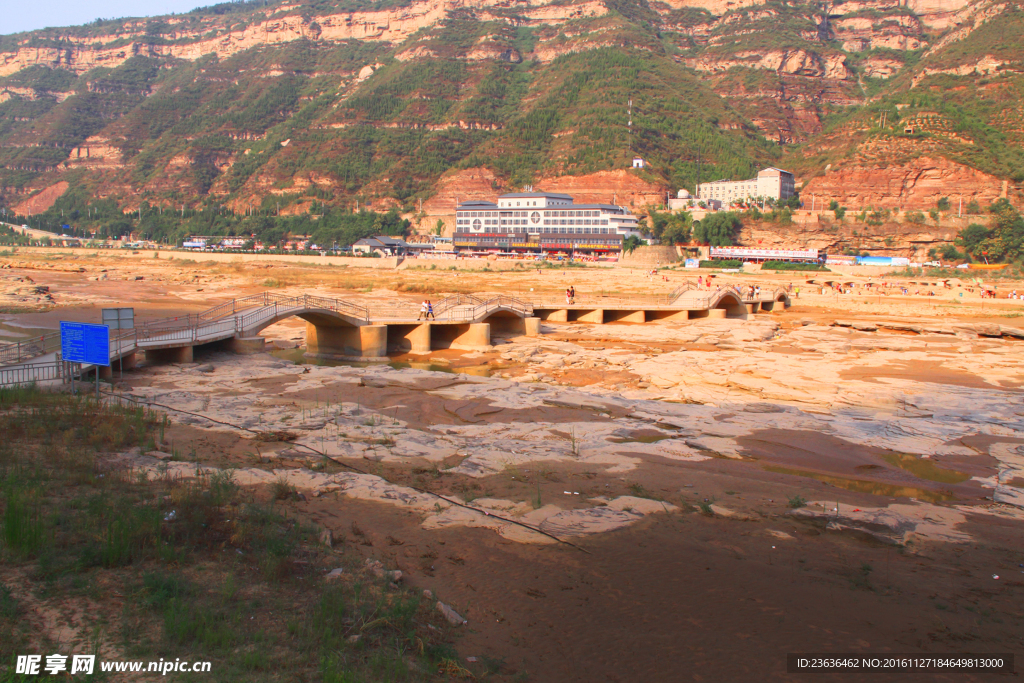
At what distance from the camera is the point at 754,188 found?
12675 cm

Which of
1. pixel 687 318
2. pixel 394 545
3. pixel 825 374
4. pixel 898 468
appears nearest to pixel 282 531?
pixel 394 545

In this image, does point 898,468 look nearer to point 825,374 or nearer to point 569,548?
point 569,548

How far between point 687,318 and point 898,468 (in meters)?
29.4

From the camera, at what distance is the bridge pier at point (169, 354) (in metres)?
24.5

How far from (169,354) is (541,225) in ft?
305

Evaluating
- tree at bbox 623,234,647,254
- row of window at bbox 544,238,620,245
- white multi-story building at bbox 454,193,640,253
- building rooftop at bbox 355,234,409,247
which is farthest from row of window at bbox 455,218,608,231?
building rooftop at bbox 355,234,409,247

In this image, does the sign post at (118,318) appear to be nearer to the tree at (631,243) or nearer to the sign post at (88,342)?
the sign post at (88,342)

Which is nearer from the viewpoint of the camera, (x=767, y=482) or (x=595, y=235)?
(x=767, y=482)

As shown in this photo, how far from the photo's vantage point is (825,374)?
88.0ft

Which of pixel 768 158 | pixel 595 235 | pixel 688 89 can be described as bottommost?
pixel 595 235

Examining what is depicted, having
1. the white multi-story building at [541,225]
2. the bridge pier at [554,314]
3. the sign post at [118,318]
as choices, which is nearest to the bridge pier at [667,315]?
the bridge pier at [554,314]

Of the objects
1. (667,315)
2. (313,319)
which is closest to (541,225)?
(667,315)

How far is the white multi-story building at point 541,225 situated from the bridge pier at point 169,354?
8547 centimetres

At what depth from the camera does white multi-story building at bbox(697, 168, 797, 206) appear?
405 feet
